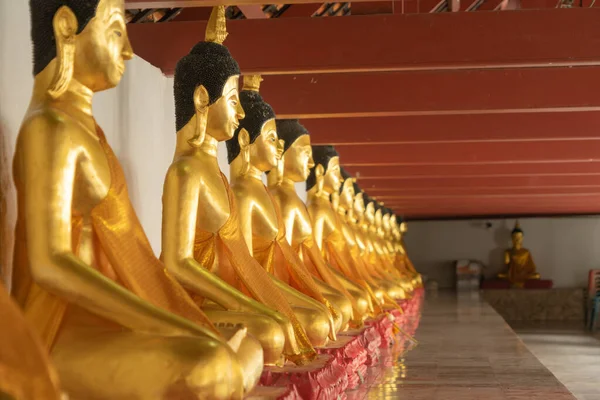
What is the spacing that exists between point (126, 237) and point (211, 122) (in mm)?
956

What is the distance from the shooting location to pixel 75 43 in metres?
2.70

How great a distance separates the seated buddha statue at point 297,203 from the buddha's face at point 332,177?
967 millimetres

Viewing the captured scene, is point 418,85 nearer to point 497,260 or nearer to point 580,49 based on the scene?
point 580,49

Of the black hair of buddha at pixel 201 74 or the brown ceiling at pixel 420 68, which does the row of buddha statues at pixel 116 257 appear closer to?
the black hair of buddha at pixel 201 74

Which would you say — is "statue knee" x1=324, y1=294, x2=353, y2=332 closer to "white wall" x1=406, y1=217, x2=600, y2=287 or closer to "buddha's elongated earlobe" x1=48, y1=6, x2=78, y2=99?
"buddha's elongated earlobe" x1=48, y1=6, x2=78, y2=99

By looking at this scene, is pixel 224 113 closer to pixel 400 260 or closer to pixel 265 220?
pixel 265 220

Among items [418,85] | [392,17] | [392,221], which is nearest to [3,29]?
[392,17]

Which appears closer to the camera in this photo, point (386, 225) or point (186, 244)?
point (186, 244)

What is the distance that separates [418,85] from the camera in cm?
613

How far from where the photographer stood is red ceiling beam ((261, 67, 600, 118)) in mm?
6023

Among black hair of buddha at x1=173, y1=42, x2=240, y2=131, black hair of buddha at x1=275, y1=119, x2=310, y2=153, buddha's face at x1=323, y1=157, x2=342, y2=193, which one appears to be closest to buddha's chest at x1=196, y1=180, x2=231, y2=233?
black hair of buddha at x1=173, y1=42, x2=240, y2=131

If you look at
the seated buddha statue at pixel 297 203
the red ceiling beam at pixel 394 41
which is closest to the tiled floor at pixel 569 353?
the seated buddha statue at pixel 297 203

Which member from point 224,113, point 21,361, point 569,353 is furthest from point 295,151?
point 569,353

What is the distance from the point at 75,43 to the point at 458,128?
4985mm
